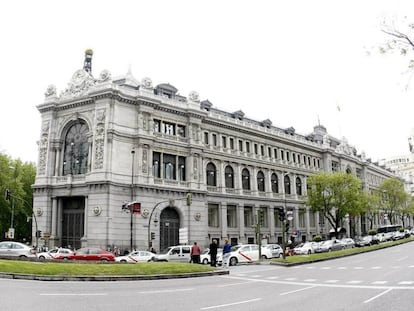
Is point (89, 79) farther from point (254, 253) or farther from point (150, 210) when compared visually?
point (254, 253)

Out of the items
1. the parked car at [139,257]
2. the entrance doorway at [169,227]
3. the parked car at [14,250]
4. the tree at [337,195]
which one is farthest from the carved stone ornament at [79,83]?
the tree at [337,195]

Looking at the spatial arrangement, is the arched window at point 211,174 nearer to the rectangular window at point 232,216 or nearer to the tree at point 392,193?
the rectangular window at point 232,216

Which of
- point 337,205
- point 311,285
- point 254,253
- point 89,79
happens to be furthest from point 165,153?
point 311,285

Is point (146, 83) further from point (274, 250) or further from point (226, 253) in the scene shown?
point (226, 253)

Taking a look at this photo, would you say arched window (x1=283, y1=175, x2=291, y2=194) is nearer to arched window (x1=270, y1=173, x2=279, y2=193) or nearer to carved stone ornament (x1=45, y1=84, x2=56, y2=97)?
arched window (x1=270, y1=173, x2=279, y2=193)

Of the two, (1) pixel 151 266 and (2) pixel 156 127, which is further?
(2) pixel 156 127

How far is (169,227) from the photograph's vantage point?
4797 centimetres

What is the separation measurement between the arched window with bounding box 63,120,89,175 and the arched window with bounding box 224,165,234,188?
19902 mm

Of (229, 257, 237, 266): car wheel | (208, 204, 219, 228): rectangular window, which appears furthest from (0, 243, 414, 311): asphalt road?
(208, 204, 219, 228): rectangular window

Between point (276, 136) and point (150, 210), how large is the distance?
92.9ft

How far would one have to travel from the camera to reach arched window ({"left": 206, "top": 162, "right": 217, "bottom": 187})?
5475 cm

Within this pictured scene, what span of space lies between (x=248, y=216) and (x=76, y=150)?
26501mm

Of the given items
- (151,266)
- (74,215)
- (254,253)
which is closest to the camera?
(151,266)

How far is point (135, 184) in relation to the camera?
145ft
